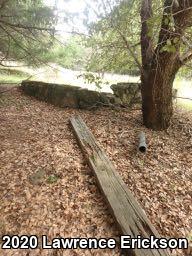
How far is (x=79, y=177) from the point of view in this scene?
166 inches

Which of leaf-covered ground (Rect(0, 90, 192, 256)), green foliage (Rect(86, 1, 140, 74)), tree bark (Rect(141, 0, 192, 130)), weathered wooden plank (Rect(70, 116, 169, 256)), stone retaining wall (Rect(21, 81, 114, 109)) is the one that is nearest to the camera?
weathered wooden plank (Rect(70, 116, 169, 256))

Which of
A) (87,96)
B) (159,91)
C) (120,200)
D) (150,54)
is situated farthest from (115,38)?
(120,200)

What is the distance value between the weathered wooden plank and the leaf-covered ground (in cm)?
16

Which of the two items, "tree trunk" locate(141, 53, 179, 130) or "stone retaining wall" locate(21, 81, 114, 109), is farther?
"stone retaining wall" locate(21, 81, 114, 109)

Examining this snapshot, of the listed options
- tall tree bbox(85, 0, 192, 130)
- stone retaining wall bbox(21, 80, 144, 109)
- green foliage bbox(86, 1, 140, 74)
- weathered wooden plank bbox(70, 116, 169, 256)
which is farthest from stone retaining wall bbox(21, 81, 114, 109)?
weathered wooden plank bbox(70, 116, 169, 256)

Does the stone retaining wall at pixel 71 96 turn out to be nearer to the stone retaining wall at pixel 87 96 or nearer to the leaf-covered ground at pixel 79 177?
the stone retaining wall at pixel 87 96

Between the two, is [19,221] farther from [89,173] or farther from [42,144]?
[42,144]

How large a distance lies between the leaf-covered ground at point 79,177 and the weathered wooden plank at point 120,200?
6.2 inches

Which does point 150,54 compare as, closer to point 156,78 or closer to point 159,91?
point 156,78

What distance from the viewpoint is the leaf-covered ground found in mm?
3369

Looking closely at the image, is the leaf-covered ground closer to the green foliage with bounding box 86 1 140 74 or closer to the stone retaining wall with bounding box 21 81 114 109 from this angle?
the stone retaining wall with bounding box 21 81 114 109

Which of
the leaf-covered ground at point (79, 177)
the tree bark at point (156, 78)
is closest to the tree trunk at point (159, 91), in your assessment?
the tree bark at point (156, 78)

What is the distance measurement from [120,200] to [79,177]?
0.94 meters

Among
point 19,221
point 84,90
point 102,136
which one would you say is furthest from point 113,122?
point 19,221
